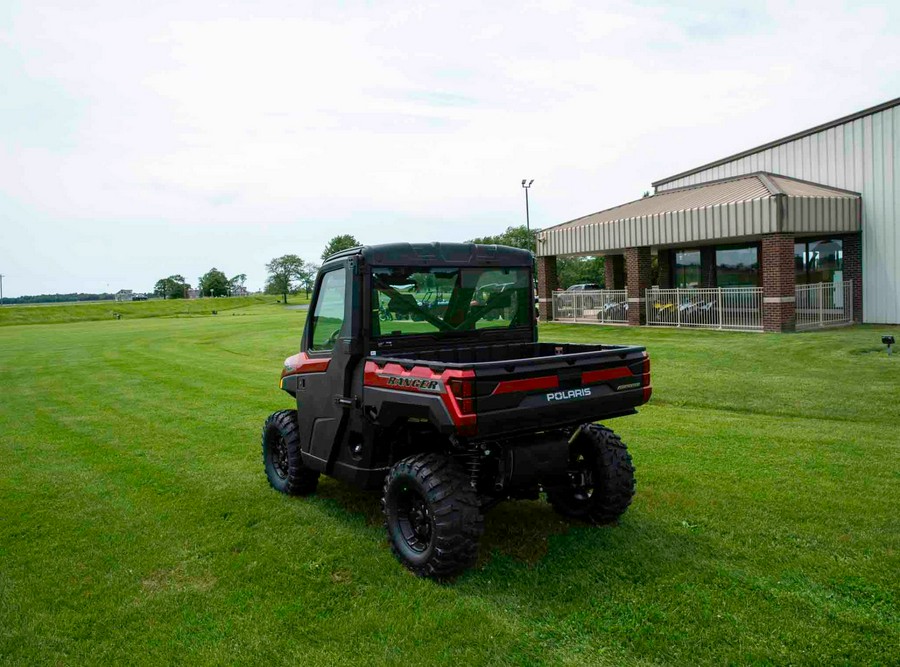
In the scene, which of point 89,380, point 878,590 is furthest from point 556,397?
point 89,380

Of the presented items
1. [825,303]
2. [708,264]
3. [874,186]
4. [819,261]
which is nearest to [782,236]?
[825,303]

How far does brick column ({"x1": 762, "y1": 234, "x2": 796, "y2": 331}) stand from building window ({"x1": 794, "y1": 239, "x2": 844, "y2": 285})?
11.8 feet

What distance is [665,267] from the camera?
99.2 feet

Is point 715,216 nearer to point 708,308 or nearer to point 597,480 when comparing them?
point 708,308

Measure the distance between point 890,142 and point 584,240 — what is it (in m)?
10.3

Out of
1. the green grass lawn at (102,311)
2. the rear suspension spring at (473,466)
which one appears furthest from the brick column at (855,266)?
the green grass lawn at (102,311)

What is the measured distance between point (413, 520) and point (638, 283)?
2187 cm

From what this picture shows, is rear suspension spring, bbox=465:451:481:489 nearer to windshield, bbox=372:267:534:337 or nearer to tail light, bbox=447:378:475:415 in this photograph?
tail light, bbox=447:378:475:415

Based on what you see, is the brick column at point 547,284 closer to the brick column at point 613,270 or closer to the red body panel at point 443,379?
the brick column at point 613,270

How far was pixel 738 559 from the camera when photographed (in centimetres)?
522

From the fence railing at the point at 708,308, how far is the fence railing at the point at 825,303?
1.39 meters

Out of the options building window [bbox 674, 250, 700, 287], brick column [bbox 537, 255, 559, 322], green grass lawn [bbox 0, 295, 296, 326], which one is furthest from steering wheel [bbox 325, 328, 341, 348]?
green grass lawn [bbox 0, 295, 296, 326]

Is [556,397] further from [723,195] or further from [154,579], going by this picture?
[723,195]

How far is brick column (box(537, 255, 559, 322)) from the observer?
3061 centimetres
